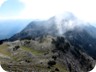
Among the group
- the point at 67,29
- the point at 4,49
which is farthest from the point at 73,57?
the point at 4,49

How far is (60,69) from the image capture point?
4.98m

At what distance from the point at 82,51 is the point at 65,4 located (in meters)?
1.29

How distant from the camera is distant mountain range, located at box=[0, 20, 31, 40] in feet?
19.2

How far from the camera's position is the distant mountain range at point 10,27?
584cm

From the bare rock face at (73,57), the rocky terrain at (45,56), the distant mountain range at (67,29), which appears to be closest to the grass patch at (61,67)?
the rocky terrain at (45,56)

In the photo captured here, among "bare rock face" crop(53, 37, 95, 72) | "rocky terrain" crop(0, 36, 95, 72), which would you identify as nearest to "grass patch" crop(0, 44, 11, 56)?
"rocky terrain" crop(0, 36, 95, 72)

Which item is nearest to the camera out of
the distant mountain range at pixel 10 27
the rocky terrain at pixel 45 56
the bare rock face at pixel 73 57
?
the rocky terrain at pixel 45 56

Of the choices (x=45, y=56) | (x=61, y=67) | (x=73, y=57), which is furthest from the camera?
(x=73, y=57)

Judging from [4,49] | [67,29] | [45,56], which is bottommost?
[45,56]

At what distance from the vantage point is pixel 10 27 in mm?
6125

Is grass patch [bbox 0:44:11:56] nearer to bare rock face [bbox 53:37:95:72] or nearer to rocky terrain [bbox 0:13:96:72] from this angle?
rocky terrain [bbox 0:13:96:72]

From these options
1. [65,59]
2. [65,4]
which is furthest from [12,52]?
[65,4]

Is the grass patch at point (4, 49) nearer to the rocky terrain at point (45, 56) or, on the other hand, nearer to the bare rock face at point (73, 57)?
the rocky terrain at point (45, 56)

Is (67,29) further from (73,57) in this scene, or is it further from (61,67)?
(61,67)
